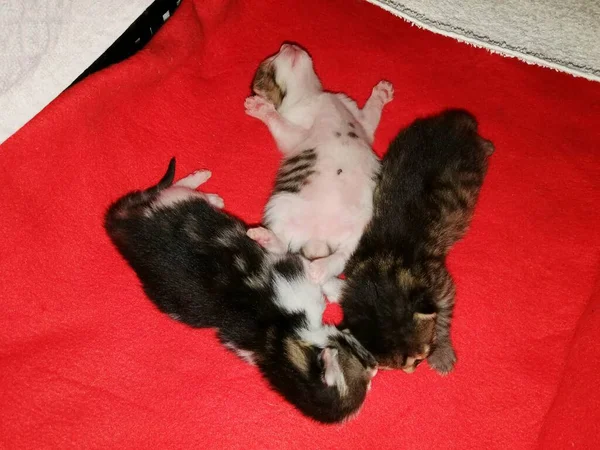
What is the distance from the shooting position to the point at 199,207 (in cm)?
183

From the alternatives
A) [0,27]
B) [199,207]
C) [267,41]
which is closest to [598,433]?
[199,207]

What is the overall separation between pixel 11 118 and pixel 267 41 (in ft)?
3.38

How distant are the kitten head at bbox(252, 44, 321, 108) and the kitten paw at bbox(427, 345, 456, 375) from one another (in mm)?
986

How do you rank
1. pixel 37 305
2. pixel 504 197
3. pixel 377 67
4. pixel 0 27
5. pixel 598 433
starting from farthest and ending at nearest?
pixel 377 67 < pixel 504 197 < pixel 37 305 < pixel 598 433 < pixel 0 27

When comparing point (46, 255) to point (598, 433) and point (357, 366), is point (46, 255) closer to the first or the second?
point (357, 366)

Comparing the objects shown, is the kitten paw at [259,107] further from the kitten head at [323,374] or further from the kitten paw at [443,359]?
the kitten paw at [443,359]

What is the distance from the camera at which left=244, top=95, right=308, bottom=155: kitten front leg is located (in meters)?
2.04

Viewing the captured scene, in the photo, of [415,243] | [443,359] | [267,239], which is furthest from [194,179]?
[443,359]

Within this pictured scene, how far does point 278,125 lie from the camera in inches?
80.1

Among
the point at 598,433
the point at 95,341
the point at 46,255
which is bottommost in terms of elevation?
the point at 598,433

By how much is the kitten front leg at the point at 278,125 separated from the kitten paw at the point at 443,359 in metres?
0.83

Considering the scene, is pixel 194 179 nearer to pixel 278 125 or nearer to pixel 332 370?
pixel 278 125

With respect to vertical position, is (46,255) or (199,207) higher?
(199,207)

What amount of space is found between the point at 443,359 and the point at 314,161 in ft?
2.53
